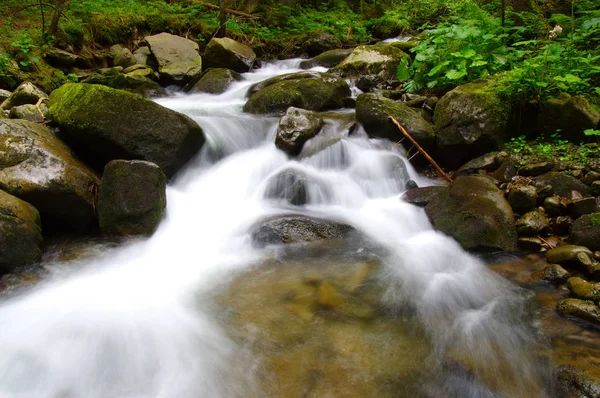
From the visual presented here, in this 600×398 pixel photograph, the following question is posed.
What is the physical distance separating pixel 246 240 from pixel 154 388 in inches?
85.1

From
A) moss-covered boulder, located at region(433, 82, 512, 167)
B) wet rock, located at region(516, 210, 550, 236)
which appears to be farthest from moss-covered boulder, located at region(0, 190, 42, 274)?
moss-covered boulder, located at region(433, 82, 512, 167)

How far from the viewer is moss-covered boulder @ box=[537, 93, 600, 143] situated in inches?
193

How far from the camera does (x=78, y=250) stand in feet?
13.4

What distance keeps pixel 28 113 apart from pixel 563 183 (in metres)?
7.32

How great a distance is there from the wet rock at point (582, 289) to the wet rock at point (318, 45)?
1143 centimetres

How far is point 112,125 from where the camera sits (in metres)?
4.71

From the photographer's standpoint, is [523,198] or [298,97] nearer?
[523,198]

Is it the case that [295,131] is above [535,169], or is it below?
above

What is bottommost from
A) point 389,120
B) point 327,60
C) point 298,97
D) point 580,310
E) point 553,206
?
point 580,310

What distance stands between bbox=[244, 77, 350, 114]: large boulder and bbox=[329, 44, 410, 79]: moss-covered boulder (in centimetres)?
181

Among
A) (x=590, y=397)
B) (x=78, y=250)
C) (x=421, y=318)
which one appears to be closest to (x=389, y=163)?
(x=421, y=318)

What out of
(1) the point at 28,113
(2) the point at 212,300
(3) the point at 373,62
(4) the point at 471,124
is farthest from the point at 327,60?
(2) the point at 212,300

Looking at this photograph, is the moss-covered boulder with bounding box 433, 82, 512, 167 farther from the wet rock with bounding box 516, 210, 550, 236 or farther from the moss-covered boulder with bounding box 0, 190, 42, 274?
the moss-covered boulder with bounding box 0, 190, 42, 274

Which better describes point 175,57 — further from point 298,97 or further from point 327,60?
point 298,97
